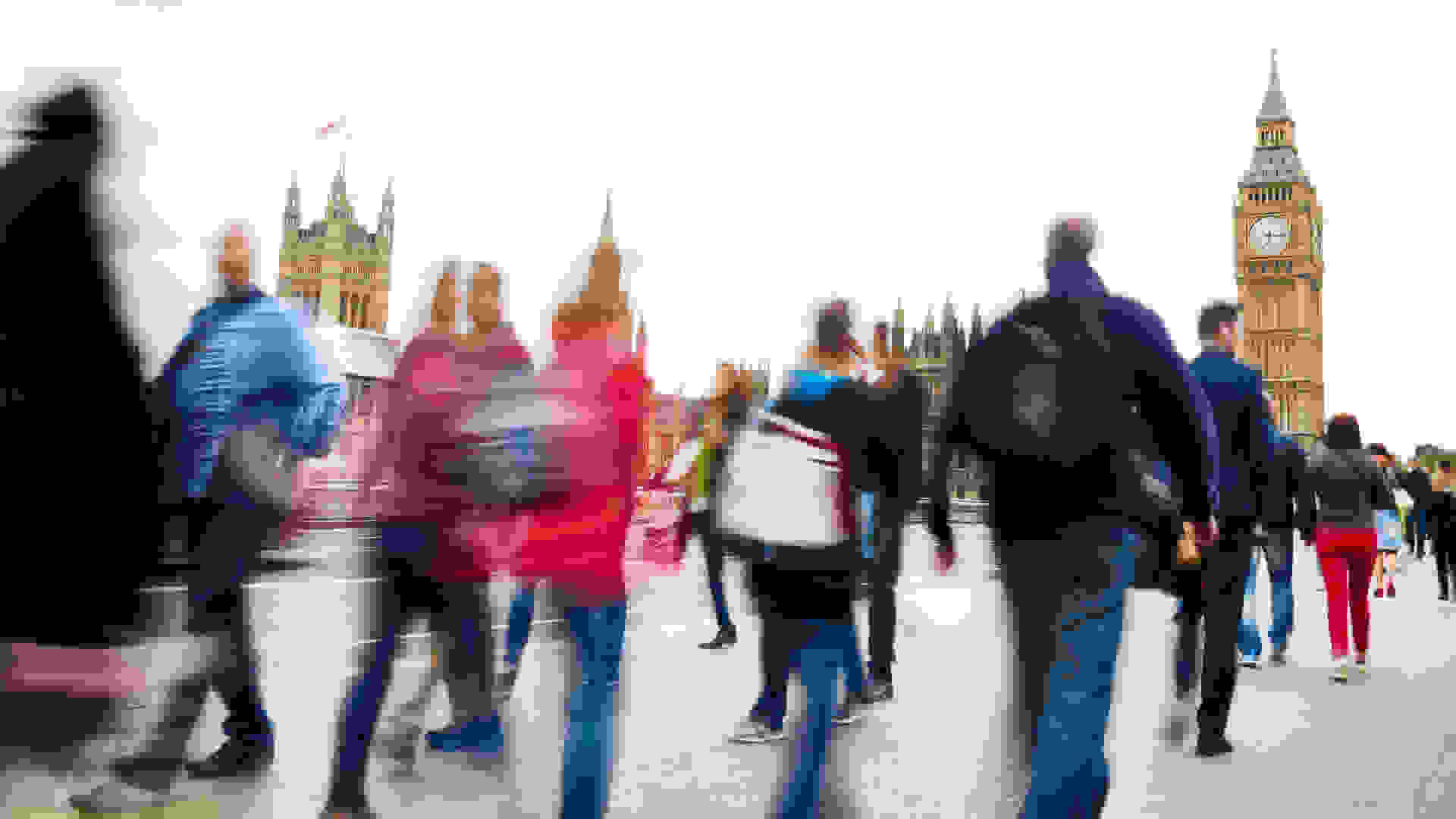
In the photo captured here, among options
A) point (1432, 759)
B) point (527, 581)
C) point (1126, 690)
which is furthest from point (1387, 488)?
point (527, 581)

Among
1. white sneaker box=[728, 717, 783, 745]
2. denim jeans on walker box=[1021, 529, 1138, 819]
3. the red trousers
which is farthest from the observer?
the red trousers

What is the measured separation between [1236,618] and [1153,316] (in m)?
2.56

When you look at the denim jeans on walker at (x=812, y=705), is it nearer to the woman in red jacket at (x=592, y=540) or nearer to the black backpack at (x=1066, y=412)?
the woman in red jacket at (x=592, y=540)

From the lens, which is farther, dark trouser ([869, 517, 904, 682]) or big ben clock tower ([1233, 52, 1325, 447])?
big ben clock tower ([1233, 52, 1325, 447])

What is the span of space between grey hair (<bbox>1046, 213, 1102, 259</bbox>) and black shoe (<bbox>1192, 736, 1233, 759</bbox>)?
2818 mm

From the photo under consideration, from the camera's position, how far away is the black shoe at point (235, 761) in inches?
166

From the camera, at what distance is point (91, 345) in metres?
2.28

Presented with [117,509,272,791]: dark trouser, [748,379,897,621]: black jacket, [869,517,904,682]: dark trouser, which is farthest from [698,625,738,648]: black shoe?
[748,379,897,621]: black jacket

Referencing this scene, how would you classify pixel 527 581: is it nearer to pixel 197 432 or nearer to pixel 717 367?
pixel 197 432

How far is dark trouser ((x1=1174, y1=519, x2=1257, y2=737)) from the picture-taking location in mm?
5250

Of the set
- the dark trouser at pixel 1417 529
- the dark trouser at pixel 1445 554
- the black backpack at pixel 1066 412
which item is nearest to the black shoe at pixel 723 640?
the black backpack at pixel 1066 412

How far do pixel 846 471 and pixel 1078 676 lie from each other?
95 cm

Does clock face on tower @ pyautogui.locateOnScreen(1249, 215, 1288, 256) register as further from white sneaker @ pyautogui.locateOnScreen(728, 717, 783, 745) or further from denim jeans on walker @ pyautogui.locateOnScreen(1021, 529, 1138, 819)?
denim jeans on walker @ pyautogui.locateOnScreen(1021, 529, 1138, 819)

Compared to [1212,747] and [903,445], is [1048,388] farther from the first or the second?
[1212,747]
